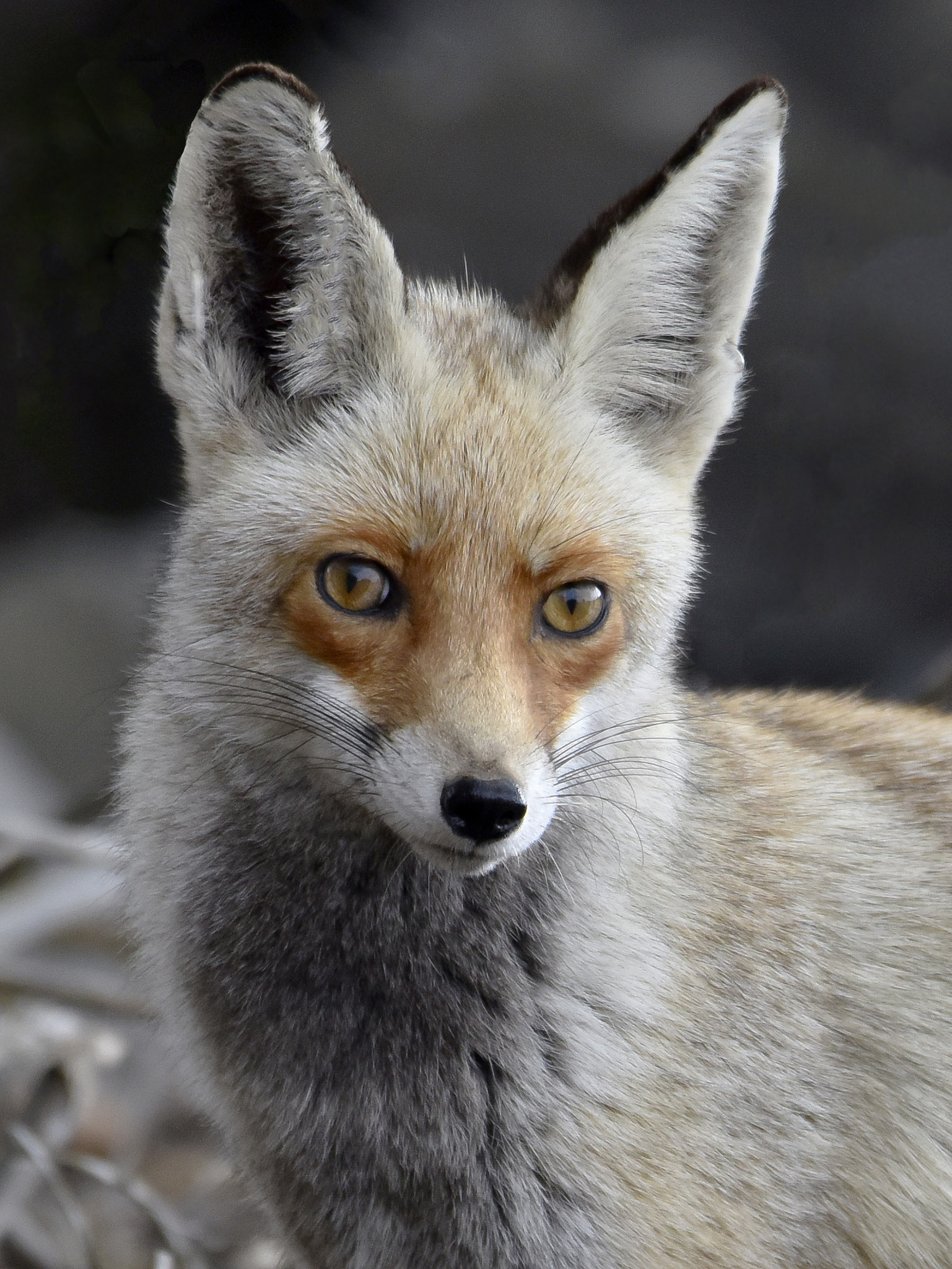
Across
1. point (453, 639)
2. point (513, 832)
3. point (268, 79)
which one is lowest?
point (513, 832)

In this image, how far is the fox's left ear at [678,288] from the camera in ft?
5.58

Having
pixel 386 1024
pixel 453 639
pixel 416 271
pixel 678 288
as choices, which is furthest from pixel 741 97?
pixel 386 1024

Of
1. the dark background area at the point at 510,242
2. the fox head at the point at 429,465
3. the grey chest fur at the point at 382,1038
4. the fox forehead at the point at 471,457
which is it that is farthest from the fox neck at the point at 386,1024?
the dark background area at the point at 510,242

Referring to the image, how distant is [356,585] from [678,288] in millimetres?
739

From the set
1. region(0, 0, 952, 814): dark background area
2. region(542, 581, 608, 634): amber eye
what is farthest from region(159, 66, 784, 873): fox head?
region(0, 0, 952, 814): dark background area

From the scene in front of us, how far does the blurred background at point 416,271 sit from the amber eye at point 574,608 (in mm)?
1033

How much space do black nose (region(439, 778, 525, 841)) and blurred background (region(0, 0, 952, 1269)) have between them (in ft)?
4.43

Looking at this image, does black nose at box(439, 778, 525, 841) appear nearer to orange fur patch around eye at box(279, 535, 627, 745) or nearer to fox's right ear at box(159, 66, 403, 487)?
orange fur patch around eye at box(279, 535, 627, 745)

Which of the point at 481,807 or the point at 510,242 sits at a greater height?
the point at 510,242

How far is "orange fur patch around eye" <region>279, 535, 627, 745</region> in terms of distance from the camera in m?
1.52

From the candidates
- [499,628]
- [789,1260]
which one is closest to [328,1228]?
[789,1260]

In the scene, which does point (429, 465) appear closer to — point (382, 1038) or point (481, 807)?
point (481, 807)

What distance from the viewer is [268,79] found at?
1583mm

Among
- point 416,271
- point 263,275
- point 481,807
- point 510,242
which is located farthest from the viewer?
point 510,242
